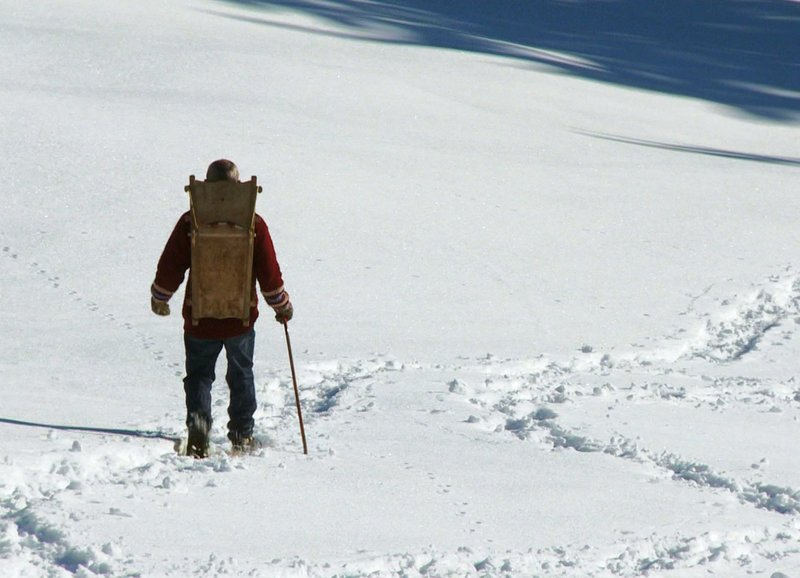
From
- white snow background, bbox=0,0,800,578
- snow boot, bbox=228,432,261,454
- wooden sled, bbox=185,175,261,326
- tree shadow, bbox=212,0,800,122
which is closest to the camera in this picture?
white snow background, bbox=0,0,800,578

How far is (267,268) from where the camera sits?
5.33 meters

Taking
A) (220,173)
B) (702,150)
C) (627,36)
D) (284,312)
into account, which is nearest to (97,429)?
(284,312)

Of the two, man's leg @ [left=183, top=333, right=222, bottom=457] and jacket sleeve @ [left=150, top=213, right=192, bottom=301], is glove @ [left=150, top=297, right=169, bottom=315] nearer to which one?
jacket sleeve @ [left=150, top=213, right=192, bottom=301]

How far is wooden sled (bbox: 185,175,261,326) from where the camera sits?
5.08m

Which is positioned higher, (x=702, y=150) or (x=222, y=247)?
(x=222, y=247)

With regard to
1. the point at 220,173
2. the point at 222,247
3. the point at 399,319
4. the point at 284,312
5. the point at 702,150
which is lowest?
the point at 399,319

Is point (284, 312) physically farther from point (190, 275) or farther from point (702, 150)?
point (702, 150)

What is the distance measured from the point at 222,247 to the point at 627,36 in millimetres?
22678

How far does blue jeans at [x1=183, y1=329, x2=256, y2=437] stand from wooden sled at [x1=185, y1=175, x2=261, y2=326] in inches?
7.1

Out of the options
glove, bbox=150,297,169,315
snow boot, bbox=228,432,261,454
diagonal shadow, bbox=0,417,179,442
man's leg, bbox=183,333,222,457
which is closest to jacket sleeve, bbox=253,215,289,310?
man's leg, bbox=183,333,222,457

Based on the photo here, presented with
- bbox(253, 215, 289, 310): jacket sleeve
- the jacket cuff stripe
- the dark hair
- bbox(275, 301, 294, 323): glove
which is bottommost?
bbox(275, 301, 294, 323): glove

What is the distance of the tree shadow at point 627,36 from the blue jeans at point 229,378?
1447 centimetres

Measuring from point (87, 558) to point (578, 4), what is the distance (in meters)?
27.9

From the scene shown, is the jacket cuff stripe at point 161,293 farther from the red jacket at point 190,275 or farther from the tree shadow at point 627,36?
the tree shadow at point 627,36
